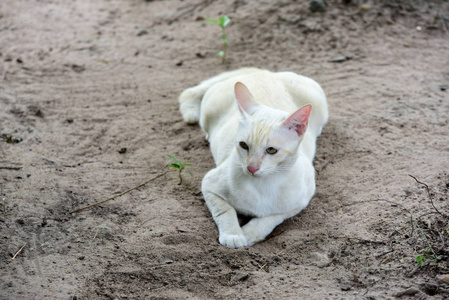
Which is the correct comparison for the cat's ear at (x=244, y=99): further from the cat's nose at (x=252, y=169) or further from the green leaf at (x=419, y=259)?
the green leaf at (x=419, y=259)

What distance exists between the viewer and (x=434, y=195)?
375cm

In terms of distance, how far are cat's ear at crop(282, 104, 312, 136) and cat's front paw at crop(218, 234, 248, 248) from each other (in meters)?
0.94

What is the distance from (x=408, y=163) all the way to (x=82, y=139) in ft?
10.9

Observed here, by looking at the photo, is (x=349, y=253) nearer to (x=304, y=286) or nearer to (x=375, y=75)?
(x=304, y=286)

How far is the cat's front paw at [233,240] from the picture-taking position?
3496 mm

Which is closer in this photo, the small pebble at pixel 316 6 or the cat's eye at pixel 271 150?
the cat's eye at pixel 271 150

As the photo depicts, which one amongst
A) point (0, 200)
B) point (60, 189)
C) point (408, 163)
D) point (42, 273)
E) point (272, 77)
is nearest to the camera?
point (42, 273)

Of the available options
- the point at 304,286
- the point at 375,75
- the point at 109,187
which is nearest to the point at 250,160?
the point at 304,286

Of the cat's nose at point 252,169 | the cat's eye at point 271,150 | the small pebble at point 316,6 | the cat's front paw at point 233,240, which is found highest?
the cat's eye at point 271,150

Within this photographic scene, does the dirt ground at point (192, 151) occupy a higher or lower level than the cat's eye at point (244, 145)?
lower

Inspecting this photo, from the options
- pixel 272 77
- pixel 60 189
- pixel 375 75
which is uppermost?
pixel 272 77

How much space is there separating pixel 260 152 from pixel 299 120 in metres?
0.36

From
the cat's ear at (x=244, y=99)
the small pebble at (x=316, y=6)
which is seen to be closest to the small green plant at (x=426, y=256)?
the cat's ear at (x=244, y=99)

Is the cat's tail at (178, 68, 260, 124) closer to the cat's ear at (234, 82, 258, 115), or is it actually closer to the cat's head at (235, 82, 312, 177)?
the cat's ear at (234, 82, 258, 115)
